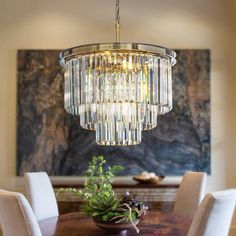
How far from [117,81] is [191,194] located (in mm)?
1379

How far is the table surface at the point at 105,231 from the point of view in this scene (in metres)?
2.54

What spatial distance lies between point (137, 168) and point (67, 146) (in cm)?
96

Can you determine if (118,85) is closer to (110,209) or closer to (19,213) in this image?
(110,209)

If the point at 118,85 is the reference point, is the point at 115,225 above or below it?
below

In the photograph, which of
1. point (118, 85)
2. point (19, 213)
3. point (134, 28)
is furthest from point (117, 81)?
point (134, 28)

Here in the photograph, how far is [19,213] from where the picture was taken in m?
2.10

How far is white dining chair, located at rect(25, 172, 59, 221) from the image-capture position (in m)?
3.38

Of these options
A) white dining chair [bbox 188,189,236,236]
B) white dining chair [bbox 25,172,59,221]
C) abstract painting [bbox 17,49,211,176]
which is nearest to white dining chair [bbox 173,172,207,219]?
white dining chair [bbox 25,172,59,221]

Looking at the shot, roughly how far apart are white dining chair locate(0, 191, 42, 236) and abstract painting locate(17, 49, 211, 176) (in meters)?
2.83

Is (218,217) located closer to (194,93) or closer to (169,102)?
(169,102)

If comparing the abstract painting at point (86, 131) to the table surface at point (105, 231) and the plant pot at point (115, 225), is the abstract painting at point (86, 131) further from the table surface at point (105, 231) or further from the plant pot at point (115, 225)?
the plant pot at point (115, 225)

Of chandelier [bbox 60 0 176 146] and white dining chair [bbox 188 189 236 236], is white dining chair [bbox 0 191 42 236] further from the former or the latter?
chandelier [bbox 60 0 176 146]

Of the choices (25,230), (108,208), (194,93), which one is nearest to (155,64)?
(108,208)

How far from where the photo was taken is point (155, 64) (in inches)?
→ 118
